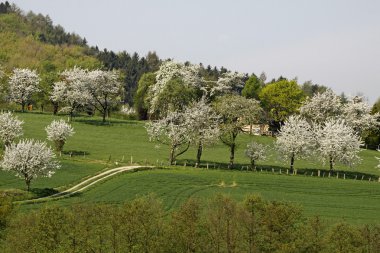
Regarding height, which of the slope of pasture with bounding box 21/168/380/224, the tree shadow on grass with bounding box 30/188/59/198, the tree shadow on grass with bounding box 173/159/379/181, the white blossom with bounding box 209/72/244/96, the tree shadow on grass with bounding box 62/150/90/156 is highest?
the white blossom with bounding box 209/72/244/96

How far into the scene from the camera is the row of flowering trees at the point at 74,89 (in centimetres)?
12354

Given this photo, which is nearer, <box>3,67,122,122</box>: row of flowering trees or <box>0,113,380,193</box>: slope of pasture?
<box>0,113,380,193</box>: slope of pasture

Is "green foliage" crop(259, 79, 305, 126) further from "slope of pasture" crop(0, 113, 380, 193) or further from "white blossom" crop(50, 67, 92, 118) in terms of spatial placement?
"white blossom" crop(50, 67, 92, 118)

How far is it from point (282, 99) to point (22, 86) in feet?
229

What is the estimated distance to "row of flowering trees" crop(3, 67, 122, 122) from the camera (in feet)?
405

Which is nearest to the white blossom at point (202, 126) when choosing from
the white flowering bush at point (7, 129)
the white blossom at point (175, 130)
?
the white blossom at point (175, 130)

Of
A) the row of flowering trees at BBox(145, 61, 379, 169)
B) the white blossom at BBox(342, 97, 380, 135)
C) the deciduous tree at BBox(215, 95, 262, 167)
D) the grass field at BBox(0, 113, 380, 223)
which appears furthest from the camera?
the white blossom at BBox(342, 97, 380, 135)

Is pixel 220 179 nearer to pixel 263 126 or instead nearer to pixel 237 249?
pixel 237 249

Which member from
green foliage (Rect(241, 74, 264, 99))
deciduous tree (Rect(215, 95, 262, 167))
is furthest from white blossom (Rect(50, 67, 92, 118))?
green foliage (Rect(241, 74, 264, 99))

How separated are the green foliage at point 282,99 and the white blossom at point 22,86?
6304 centimetres

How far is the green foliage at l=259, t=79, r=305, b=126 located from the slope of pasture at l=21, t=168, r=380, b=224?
176 ft

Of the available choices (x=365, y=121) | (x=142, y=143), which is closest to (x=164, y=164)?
(x=142, y=143)

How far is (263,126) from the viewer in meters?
134

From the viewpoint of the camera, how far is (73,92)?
122m
